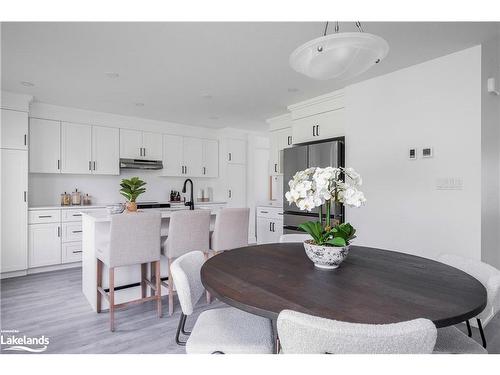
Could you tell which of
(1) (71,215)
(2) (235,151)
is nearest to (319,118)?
(2) (235,151)

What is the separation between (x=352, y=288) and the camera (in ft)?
3.90

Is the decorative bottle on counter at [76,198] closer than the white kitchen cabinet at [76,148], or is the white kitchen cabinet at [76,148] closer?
the white kitchen cabinet at [76,148]

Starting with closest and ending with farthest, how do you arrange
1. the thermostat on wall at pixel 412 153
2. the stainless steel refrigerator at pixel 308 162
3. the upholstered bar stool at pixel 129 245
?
the upholstered bar stool at pixel 129 245
the thermostat on wall at pixel 412 153
the stainless steel refrigerator at pixel 308 162

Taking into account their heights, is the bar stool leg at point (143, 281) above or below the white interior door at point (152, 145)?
below

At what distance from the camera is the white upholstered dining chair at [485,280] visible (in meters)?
1.26

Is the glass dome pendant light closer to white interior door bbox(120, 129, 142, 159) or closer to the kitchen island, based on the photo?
the kitchen island

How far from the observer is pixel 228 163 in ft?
19.7

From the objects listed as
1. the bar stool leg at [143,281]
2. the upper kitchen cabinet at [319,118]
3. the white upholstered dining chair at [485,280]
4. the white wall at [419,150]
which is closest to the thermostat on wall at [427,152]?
the white wall at [419,150]

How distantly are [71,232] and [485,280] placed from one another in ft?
15.1

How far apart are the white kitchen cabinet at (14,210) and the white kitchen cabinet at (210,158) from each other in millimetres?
2902

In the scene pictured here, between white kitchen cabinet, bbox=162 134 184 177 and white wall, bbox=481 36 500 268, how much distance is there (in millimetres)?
4507

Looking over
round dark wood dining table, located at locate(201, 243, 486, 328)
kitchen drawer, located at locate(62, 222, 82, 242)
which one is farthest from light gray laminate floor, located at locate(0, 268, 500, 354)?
round dark wood dining table, located at locate(201, 243, 486, 328)

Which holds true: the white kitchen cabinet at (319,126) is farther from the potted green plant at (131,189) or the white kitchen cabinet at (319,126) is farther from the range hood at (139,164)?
the range hood at (139,164)
